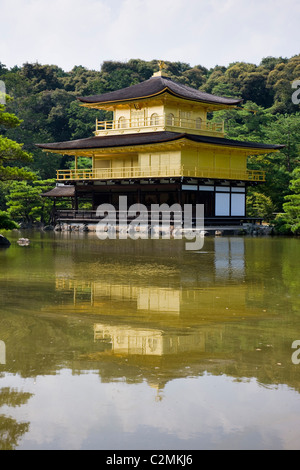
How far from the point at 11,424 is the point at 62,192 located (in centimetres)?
4118

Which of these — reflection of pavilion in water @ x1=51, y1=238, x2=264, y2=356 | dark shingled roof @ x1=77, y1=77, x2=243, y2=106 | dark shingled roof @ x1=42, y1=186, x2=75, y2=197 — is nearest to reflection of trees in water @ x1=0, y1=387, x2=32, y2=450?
reflection of pavilion in water @ x1=51, y1=238, x2=264, y2=356

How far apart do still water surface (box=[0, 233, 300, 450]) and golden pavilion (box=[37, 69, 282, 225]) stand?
26.3 metres

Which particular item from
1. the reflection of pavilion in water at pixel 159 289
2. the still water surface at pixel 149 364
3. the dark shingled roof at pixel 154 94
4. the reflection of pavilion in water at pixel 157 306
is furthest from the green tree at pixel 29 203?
the still water surface at pixel 149 364

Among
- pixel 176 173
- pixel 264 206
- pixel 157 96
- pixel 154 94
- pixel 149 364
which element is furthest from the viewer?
pixel 157 96

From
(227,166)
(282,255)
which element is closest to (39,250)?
(282,255)

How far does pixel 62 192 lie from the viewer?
45.2 metres

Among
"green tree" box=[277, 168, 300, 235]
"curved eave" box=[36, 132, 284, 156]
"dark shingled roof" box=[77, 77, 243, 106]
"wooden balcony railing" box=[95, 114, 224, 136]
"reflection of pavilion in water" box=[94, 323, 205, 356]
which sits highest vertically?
"dark shingled roof" box=[77, 77, 243, 106]

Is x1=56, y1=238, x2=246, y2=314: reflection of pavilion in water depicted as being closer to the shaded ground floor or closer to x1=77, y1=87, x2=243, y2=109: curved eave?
the shaded ground floor

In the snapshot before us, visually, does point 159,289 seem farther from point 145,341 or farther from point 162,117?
point 162,117

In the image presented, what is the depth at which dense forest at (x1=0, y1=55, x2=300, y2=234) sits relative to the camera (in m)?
42.3

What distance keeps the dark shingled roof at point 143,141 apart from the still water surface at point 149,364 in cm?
2557

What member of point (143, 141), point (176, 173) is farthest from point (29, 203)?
point (176, 173)
